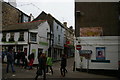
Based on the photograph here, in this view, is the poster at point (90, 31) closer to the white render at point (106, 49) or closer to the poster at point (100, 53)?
the white render at point (106, 49)

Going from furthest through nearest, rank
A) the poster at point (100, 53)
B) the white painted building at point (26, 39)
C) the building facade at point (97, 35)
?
the white painted building at point (26, 39) → the poster at point (100, 53) → the building facade at point (97, 35)

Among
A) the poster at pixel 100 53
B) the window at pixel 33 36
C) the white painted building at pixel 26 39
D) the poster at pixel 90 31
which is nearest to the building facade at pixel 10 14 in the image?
the white painted building at pixel 26 39

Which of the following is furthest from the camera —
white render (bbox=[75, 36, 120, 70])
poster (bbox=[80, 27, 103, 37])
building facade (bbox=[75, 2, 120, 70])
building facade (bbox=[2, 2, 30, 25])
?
building facade (bbox=[2, 2, 30, 25])

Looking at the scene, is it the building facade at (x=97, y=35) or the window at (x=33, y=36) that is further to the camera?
the window at (x=33, y=36)

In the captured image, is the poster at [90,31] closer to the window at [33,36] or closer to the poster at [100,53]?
the poster at [100,53]

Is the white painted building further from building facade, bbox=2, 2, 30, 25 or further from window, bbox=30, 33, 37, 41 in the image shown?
building facade, bbox=2, 2, 30, 25

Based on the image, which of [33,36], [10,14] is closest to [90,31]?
[33,36]

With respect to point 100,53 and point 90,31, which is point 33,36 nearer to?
point 90,31

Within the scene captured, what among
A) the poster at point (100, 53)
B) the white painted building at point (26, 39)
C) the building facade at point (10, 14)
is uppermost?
the building facade at point (10, 14)

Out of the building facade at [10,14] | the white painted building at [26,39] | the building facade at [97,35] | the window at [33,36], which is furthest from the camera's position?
Result: the building facade at [10,14]

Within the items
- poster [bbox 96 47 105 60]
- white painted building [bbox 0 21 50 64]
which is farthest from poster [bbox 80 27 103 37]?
white painted building [bbox 0 21 50 64]

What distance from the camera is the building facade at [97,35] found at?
589 inches

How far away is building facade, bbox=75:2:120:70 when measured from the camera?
49.1 feet

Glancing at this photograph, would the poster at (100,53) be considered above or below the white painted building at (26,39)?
below
